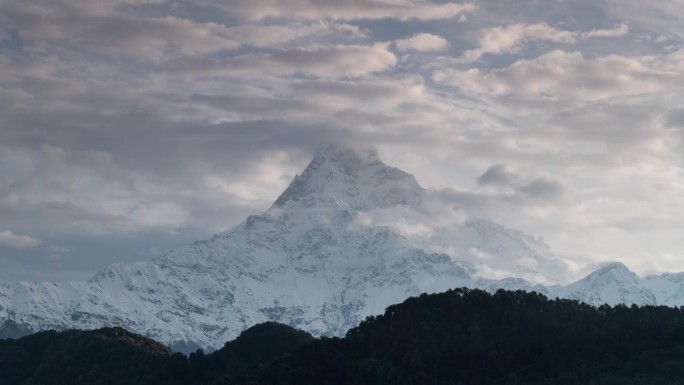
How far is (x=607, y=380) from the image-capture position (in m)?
143

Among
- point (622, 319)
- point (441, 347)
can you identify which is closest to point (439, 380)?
point (441, 347)

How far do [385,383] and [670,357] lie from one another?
3244cm

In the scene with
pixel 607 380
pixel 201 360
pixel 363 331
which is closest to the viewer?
pixel 607 380

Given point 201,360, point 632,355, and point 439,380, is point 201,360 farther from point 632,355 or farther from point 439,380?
point 632,355

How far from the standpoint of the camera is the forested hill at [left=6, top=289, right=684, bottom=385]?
149 m

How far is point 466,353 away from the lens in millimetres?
155125

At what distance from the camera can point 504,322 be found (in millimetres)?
164625

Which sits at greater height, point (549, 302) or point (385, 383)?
point (549, 302)

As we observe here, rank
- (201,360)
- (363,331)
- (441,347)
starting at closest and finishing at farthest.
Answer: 1. (441,347)
2. (363,331)
3. (201,360)

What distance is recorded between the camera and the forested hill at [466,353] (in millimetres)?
149375

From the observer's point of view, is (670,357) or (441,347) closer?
(670,357)

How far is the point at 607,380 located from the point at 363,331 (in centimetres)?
3834

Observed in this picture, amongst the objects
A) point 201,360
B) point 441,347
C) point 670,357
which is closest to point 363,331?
point 441,347

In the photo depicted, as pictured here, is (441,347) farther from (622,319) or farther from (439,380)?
(622,319)
